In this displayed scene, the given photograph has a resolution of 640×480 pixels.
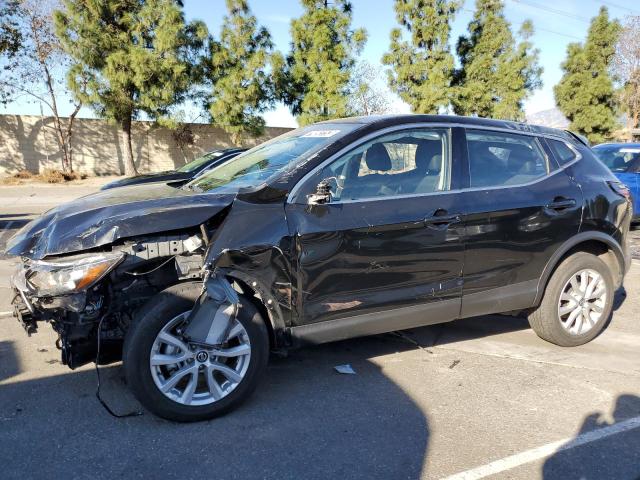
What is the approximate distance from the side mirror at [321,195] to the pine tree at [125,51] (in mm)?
18830

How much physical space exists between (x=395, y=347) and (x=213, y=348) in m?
1.84

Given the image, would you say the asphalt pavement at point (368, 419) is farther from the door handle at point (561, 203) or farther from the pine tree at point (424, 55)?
the pine tree at point (424, 55)

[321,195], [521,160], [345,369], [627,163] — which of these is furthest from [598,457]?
[627,163]

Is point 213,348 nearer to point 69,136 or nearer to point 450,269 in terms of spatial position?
point 450,269

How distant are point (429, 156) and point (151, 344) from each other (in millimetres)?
2373

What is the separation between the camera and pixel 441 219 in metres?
3.69

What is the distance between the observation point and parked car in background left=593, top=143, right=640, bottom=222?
9984mm

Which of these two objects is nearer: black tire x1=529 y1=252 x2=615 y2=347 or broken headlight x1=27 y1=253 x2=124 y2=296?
broken headlight x1=27 y1=253 x2=124 y2=296

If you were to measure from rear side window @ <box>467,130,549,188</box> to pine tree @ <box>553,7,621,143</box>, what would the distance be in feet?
100

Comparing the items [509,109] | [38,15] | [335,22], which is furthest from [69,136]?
[509,109]

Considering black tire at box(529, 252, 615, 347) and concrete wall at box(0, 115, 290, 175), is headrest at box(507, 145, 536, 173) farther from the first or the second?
concrete wall at box(0, 115, 290, 175)

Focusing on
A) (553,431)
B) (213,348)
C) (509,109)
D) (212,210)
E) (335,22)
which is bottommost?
(553,431)

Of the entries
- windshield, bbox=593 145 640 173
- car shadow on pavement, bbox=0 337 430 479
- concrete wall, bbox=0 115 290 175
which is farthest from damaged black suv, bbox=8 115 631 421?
concrete wall, bbox=0 115 290 175

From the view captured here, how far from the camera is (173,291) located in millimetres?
3154
